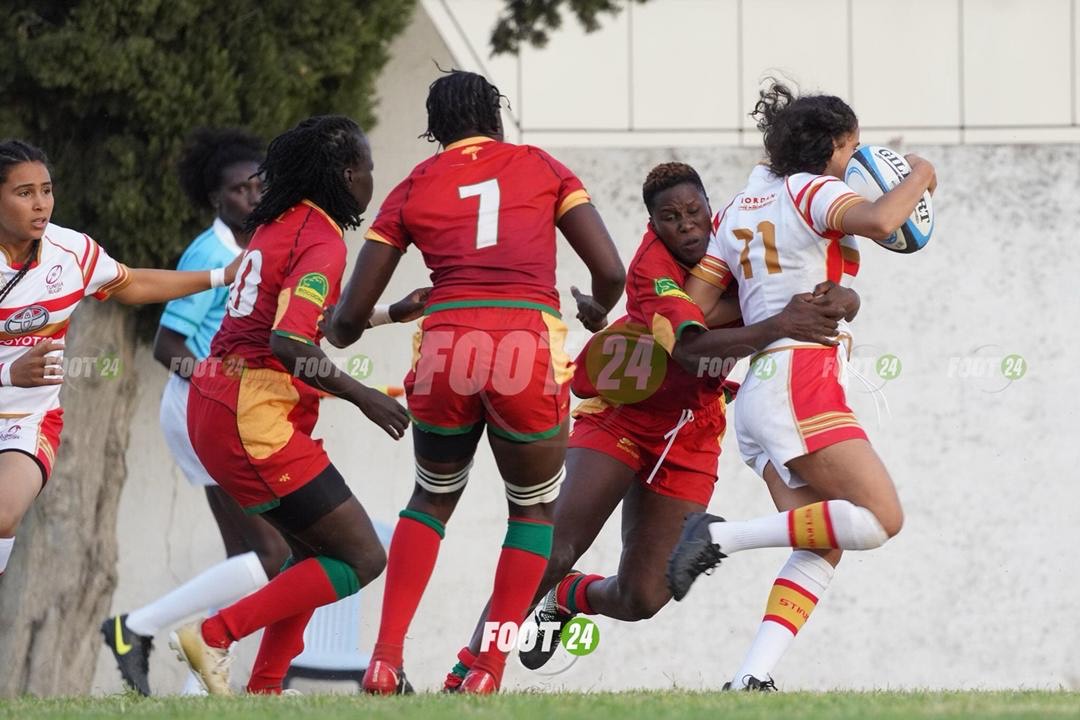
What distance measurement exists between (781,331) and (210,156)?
3.78 meters

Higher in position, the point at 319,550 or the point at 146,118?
the point at 146,118

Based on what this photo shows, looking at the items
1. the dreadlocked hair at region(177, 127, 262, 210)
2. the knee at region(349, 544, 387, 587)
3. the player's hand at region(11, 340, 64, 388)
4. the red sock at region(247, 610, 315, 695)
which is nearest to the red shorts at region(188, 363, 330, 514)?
the knee at region(349, 544, 387, 587)

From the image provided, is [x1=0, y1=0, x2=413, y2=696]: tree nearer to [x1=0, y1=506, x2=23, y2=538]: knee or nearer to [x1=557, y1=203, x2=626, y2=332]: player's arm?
[x1=0, y1=506, x2=23, y2=538]: knee

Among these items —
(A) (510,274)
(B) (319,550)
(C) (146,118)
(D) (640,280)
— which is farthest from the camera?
(C) (146,118)

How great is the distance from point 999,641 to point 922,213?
4.62 meters

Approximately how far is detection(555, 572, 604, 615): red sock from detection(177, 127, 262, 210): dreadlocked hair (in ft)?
9.32

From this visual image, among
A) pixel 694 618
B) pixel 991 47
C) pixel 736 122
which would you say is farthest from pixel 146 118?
pixel 991 47

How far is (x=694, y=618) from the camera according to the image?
938cm

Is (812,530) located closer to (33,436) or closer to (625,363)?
(625,363)

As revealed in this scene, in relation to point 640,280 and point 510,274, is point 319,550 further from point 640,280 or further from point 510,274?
point 640,280

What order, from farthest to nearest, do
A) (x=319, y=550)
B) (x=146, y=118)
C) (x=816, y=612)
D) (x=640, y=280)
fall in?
(x=816, y=612)
(x=146, y=118)
(x=640, y=280)
(x=319, y=550)

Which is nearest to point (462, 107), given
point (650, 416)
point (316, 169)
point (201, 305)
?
point (316, 169)

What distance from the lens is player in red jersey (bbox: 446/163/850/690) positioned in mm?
5918

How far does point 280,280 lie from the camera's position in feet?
18.1
